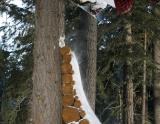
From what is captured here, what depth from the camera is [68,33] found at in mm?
14641

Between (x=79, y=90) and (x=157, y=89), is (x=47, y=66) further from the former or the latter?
(x=157, y=89)

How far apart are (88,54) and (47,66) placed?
7.73ft

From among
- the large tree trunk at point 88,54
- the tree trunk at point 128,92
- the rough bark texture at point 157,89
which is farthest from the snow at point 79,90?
the rough bark texture at point 157,89

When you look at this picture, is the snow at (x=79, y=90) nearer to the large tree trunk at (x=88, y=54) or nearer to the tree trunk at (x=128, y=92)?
the large tree trunk at (x=88, y=54)

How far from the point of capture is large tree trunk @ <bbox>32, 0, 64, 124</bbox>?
352 inches

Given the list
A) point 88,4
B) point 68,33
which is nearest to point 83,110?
point 88,4

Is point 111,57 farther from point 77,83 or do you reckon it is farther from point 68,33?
point 77,83

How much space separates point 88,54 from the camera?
1129 cm

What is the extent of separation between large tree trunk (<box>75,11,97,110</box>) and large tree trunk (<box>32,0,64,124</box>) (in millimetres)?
1865

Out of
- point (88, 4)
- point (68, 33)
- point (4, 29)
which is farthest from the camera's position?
point (4, 29)

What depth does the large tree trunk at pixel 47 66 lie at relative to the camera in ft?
29.4

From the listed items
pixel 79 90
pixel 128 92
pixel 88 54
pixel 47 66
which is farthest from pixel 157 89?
pixel 47 66

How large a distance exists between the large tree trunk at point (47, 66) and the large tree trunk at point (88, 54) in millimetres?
1865

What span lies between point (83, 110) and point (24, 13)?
6542 millimetres
